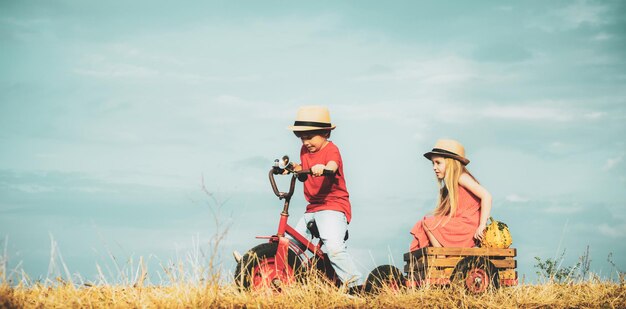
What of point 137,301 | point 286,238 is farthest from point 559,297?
point 137,301

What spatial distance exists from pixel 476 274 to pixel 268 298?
2686 millimetres

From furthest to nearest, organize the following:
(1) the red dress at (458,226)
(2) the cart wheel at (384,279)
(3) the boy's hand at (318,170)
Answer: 1. (1) the red dress at (458,226)
2. (2) the cart wheel at (384,279)
3. (3) the boy's hand at (318,170)

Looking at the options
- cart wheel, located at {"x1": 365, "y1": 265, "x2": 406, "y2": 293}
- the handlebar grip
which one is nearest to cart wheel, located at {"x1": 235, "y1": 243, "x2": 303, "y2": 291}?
the handlebar grip

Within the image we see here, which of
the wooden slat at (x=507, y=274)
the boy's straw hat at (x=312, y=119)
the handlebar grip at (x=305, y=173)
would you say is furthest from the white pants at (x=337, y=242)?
the wooden slat at (x=507, y=274)

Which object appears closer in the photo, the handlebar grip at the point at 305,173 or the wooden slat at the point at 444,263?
the handlebar grip at the point at 305,173

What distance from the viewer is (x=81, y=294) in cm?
763

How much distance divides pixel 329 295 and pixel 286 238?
2.55ft

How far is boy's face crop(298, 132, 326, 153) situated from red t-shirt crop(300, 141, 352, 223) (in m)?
0.06

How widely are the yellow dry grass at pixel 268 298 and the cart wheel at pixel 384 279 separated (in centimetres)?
13

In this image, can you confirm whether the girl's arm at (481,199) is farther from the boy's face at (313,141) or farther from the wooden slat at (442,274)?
the boy's face at (313,141)

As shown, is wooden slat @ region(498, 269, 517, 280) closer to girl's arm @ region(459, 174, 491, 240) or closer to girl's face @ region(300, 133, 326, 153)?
girl's arm @ region(459, 174, 491, 240)

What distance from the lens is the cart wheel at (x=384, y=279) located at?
815cm

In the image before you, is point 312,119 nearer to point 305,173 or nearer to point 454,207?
point 305,173

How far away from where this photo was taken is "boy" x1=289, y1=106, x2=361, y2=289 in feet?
25.8
